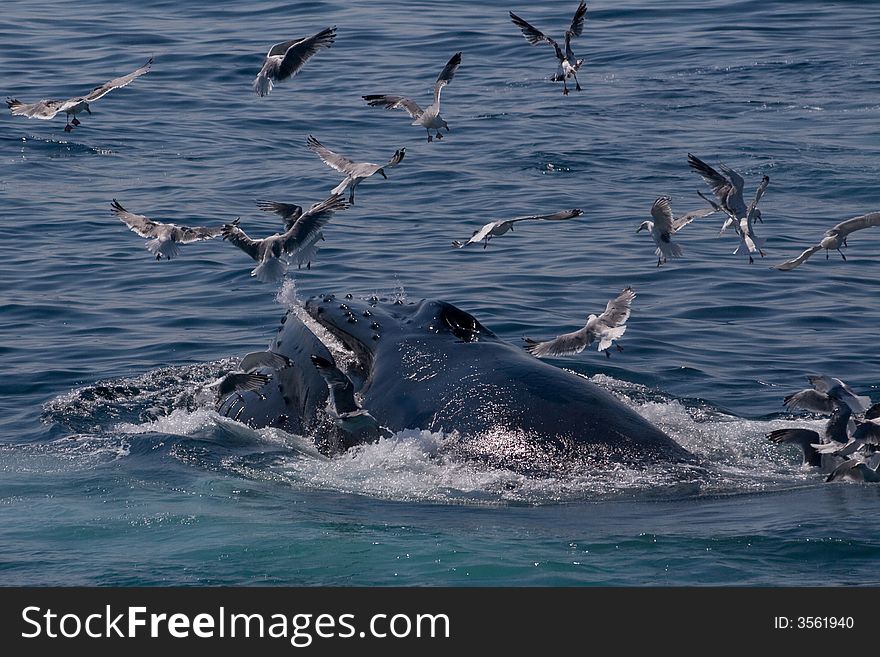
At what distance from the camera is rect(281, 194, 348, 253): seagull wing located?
13.4 m

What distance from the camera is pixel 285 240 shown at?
13.6m


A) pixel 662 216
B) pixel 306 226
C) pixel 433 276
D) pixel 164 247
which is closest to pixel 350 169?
pixel 306 226

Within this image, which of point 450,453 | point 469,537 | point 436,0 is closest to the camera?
point 469,537

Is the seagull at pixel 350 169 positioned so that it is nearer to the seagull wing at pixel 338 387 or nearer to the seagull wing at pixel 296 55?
the seagull wing at pixel 296 55

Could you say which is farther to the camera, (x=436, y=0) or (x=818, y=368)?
(x=436, y=0)

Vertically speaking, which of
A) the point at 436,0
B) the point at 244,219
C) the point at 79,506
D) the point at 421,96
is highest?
the point at 436,0

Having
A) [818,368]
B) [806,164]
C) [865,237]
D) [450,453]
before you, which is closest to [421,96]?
[806,164]

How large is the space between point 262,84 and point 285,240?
3.02 metres

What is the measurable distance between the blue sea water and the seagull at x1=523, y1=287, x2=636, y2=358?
0.81 meters

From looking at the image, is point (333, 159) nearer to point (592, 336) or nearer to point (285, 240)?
point (285, 240)

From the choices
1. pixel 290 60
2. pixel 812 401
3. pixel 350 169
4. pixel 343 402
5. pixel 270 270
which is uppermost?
pixel 290 60

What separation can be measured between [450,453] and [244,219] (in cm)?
1226
